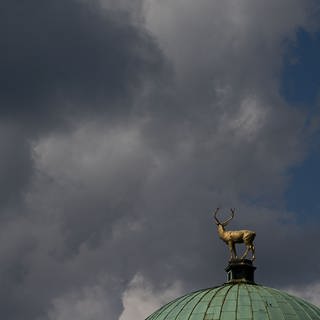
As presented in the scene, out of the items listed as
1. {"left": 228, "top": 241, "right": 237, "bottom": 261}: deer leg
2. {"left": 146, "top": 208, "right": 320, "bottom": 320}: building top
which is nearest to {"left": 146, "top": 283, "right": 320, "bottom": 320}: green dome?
{"left": 146, "top": 208, "right": 320, "bottom": 320}: building top

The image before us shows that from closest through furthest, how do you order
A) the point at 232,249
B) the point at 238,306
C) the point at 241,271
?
the point at 238,306 < the point at 241,271 < the point at 232,249

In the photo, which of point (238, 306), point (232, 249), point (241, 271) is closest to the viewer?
point (238, 306)

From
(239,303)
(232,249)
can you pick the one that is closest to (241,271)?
(232,249)

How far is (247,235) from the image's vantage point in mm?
68375

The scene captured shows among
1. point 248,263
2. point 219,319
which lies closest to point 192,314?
point 219,319

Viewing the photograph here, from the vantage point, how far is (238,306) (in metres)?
61.1

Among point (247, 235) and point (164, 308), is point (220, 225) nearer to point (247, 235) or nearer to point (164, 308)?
point (247, 235)

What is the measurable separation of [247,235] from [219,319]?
33.1 ft

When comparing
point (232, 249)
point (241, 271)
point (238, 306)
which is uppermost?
point (232, 249)

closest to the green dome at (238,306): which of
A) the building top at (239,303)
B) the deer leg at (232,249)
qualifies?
the building top at (239,303)

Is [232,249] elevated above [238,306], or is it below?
above

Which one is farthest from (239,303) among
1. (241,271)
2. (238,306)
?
(241,271)

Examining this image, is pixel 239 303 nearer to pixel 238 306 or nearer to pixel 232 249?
pixel 238 306

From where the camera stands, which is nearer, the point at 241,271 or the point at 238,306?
the point at 238,306
